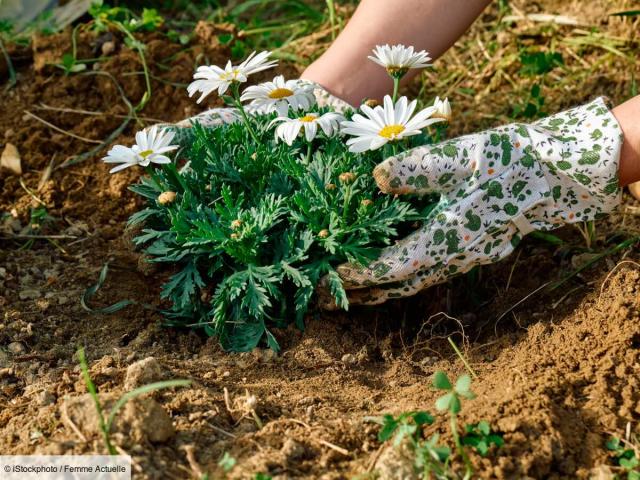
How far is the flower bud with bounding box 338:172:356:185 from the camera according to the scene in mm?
2100

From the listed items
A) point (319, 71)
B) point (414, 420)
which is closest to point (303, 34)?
point (319, 71)

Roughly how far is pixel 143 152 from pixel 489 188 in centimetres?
95

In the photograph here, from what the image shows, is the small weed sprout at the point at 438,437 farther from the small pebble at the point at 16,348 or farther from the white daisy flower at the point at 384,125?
the small pebble at the point at 16,348

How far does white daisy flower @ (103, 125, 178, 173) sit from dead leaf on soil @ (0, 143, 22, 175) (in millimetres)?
1033

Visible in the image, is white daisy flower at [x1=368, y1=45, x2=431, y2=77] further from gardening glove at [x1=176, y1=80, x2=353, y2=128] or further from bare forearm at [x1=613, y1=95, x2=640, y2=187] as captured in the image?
bare forearm at [x1=613, y1=95, x2=640, y2=187]

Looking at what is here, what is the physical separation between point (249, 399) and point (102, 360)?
46cm

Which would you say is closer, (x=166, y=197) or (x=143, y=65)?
(x=166, y=197)

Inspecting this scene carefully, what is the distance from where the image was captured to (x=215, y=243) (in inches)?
89.1

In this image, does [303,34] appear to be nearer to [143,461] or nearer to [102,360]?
[102,360]

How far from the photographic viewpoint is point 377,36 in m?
2.78

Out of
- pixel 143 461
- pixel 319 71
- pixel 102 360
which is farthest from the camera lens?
pixel 319 71

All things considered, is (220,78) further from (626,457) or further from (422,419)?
(626,457)

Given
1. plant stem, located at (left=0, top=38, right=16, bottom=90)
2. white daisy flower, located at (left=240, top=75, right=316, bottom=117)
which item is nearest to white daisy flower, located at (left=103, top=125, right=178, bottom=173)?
white daisy flower, located at (left=240, top=75, right=316, bottom=117)

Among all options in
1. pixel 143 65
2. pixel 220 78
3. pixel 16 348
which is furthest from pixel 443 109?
pixel 143 65
